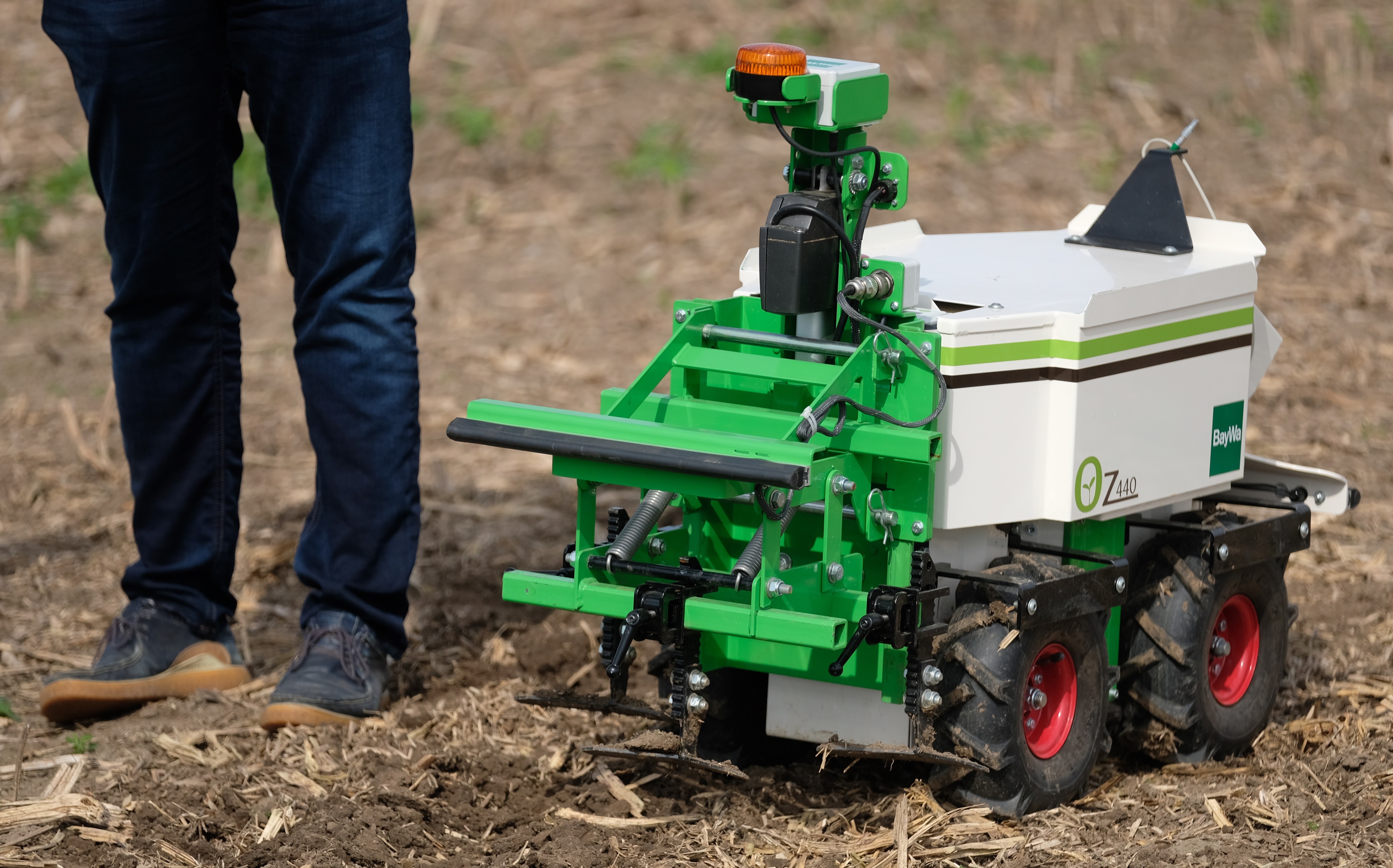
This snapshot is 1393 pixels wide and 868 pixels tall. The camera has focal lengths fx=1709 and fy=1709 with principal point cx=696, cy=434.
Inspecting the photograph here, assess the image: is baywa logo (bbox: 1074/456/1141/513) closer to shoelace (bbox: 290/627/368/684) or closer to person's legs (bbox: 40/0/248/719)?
shoelace (bbox: 290/627/368/684)

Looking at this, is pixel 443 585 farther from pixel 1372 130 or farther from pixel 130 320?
pixel 1372 130

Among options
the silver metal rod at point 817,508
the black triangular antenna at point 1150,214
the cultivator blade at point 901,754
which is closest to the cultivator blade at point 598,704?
the cultivator blade at point 901,754

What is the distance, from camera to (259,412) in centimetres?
598

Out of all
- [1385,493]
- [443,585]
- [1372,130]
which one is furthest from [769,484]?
[1372,130]

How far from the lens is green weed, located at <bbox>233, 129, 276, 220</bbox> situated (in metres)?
7.93

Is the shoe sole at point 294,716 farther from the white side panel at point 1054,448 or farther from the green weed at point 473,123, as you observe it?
the green weed at point 473,123

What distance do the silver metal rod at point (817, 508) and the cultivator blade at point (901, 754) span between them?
15.9 inches

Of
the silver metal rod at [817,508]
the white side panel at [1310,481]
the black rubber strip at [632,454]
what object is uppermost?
the black rubber strip at [632,454]

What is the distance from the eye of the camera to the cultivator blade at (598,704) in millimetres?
3055

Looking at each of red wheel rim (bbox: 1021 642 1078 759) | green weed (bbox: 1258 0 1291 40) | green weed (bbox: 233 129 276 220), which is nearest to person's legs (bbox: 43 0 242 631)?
red wheel rim (bbox: 1021 642 1078 759)

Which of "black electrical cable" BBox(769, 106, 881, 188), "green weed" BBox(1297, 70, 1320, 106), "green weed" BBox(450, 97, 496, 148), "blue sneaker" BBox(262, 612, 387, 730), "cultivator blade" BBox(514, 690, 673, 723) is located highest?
"green weed" BBox(1297, 70, 1320, 106)

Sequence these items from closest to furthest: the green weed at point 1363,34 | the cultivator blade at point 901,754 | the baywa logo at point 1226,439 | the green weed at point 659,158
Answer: the cultivator blade at point 901,754 → the baywa logo at point 1226,439 → the green weed at point 659,158 → the green weed at point 1363,34

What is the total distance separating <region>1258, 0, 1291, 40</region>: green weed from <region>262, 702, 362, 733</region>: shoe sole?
770 centimetres

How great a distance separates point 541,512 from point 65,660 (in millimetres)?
1467
